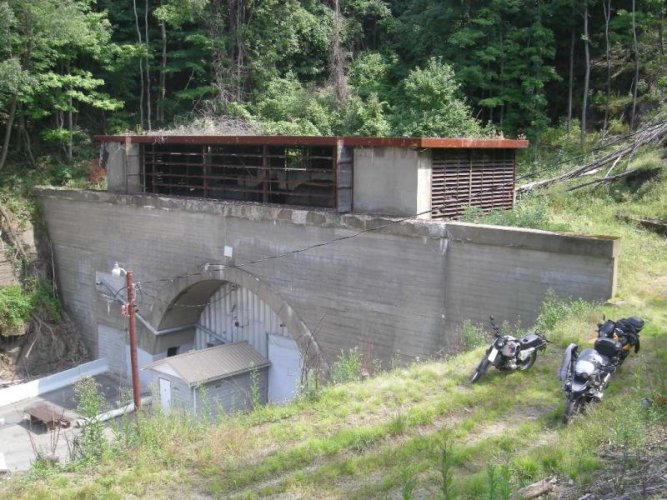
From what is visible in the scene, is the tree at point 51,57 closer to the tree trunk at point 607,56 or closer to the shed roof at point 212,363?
the shed roof at point 212,363

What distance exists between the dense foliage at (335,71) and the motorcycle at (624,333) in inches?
603

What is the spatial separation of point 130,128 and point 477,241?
1873 centimetres

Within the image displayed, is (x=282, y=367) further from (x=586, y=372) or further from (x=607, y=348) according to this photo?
(x=586, y=372)

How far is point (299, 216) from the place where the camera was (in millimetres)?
13391

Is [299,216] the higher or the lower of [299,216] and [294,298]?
the higher

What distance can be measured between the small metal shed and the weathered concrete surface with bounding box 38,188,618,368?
6.12 ft

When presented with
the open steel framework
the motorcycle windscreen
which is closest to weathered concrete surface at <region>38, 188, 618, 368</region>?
the open steel framework

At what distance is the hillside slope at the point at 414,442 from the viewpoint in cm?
544

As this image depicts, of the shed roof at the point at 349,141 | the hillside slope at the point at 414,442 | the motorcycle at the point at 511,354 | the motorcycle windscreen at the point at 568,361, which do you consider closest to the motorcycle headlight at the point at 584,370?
the motorcycle windscreen at the point at 568,361

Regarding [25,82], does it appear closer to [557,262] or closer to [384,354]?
[384,354]

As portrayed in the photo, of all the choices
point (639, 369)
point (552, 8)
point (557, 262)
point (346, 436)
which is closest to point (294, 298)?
point (557, 262)

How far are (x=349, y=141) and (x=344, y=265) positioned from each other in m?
2.44

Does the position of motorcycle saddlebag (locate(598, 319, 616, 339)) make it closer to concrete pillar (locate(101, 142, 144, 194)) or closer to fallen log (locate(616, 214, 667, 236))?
fallen log (locate(616, 214, 667, 236))

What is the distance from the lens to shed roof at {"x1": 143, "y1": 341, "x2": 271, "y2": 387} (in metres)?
14.2
